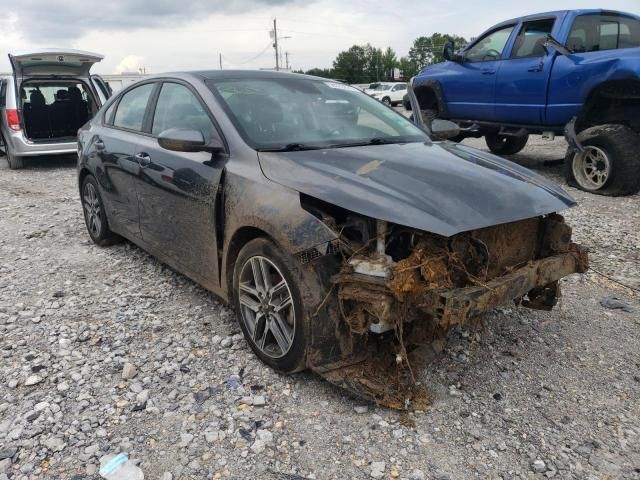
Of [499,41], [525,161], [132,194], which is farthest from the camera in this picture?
[525,161]

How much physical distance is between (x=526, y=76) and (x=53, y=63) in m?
8.11

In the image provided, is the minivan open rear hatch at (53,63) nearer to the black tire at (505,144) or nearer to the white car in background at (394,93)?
the black tire at (505,144)

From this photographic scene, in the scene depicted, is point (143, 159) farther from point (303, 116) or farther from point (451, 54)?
point (451, 54)

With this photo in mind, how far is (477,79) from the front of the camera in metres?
8.41

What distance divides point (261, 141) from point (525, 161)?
7.74 m

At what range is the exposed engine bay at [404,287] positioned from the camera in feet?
7.99

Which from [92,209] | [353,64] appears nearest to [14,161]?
[92,209]

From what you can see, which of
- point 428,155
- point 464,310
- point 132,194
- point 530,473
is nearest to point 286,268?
point 464,310

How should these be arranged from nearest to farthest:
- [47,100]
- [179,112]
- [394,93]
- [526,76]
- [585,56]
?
1. [179,112]
2. [585,56]
3. [526,76]
4. [47,100]
5. [394,93]

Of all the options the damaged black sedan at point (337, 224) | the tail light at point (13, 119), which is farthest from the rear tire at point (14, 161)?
the damaged black sedan at point (337, 224)

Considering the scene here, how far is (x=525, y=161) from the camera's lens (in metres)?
9.70

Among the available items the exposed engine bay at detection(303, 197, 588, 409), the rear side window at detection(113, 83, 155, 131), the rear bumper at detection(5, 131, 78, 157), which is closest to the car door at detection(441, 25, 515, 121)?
the rear side window at detection(113, 83, 155, 131)

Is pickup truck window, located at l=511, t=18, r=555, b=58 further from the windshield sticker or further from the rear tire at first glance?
the rear tire

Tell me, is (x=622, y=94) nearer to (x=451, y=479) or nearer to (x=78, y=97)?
(x=451, y=479)
